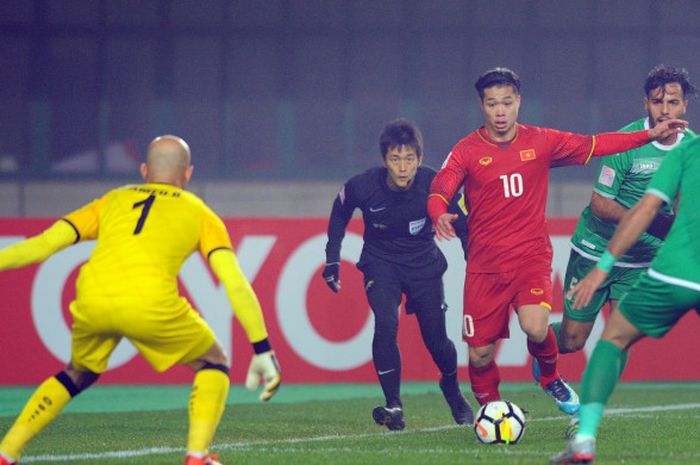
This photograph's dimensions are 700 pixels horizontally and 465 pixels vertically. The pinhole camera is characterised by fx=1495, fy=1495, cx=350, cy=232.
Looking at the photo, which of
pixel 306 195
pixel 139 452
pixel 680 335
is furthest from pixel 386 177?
pixel 306 195

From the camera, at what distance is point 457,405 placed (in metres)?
10.1

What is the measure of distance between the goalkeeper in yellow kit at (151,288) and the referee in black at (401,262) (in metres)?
3.11

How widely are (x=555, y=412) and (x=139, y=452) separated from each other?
3945 millimetres

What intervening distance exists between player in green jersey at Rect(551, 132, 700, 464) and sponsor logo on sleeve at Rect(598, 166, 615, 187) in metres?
2.62

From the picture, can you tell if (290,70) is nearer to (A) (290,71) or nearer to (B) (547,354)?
(A) (290,71)

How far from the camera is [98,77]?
74.0ft

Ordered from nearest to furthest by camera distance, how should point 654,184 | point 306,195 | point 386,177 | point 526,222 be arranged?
point 654,184, point 526,222, point 386,177, point 306,195

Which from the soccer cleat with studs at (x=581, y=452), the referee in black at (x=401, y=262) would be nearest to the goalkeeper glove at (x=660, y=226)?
the referee in black at (x=401, y=262)

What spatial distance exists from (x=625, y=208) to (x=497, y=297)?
1.18 meters

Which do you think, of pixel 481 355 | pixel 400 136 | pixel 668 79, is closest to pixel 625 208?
pixel 668 79

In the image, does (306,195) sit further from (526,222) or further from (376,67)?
(526,222)

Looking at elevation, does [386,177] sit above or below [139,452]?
above

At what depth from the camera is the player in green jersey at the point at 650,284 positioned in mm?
6695

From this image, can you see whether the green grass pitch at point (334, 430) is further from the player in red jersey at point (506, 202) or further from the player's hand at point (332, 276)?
the player's hand at point (332, 276)
